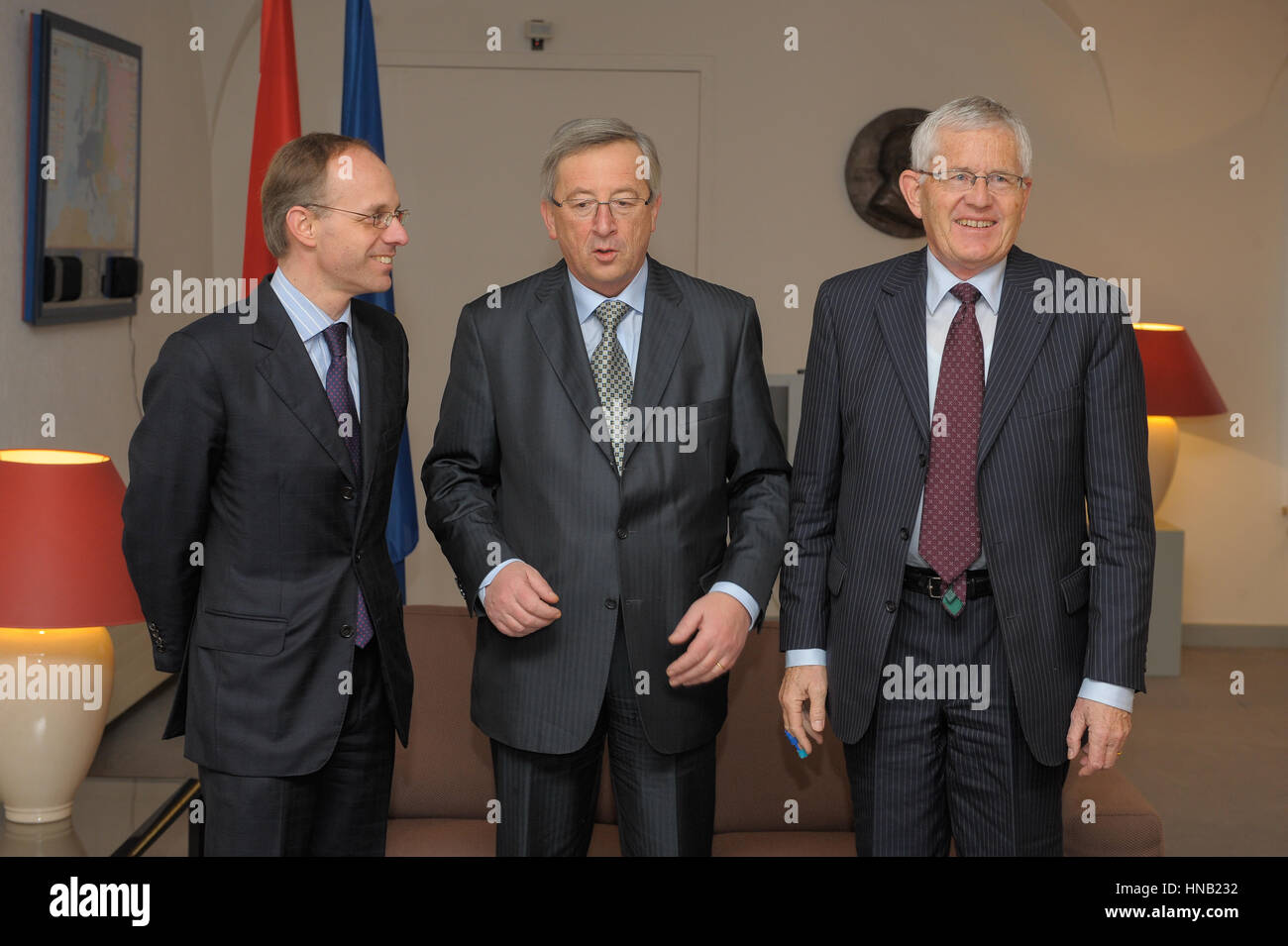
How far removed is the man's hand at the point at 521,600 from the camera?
6.33 ft

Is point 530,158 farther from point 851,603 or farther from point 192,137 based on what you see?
point 851,603

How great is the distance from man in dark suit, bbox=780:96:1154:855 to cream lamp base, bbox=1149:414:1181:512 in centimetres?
390

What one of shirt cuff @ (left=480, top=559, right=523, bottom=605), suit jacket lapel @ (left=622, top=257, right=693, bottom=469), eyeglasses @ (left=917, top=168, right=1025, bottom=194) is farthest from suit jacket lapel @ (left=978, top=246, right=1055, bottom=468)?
shirt cuff @ (left=480, top=559, right=523, bottom=605)

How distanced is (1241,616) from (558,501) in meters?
5.05

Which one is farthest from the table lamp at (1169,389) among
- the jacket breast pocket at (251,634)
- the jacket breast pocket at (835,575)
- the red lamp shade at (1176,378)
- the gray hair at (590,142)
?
the jacket breast pocket at (251,634)

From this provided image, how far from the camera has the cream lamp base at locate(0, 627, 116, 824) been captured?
2.58 metres

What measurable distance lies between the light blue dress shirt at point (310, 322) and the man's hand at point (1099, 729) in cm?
117

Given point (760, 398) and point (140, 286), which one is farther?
point (140, 286)

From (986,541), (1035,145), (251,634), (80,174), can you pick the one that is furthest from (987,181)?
(1035,145)

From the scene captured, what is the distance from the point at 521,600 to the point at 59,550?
1095 millimetres

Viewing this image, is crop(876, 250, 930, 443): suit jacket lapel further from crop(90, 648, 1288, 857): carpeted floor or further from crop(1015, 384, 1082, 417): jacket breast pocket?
crop(90, 648, 1288, 857): carpeted floor

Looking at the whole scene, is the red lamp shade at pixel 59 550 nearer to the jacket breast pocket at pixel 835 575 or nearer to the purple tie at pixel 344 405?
the purple tie at pixel 344 405

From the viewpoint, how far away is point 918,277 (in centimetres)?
203
